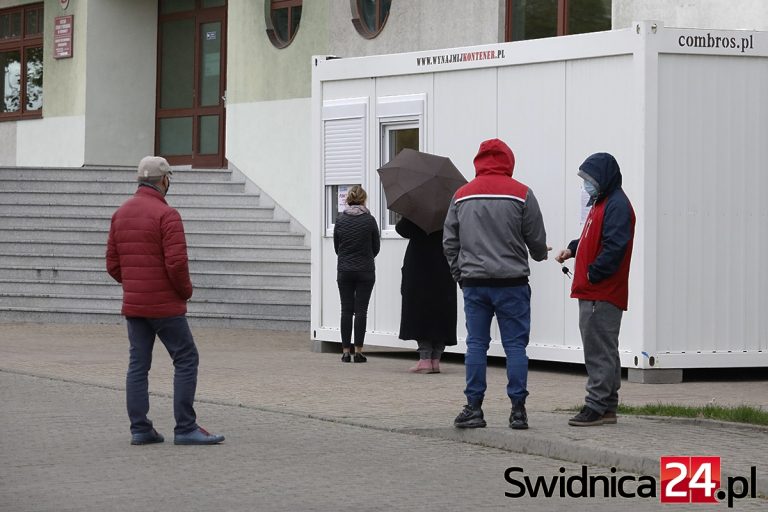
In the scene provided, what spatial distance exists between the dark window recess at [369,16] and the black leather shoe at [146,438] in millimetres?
13502

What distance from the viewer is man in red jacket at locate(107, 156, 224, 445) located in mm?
9430

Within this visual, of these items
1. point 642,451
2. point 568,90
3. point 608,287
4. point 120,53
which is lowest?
point 642,451

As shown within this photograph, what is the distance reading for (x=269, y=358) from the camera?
16.0 m

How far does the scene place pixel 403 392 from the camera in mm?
12734

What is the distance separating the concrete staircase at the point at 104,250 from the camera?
20516 millimetres

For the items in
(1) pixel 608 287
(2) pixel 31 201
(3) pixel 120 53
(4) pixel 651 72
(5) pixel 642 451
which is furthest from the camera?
(3) pixel 120 53

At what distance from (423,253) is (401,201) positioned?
58cm

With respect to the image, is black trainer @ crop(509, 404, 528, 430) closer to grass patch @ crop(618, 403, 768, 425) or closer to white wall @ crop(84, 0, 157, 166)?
grass patch @ crop(618, 403, 768, 425)

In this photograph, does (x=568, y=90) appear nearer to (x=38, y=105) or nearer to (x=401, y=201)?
(x=401, y=201)

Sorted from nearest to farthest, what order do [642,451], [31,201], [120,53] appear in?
[642,451]
[31,201]
[120,53]

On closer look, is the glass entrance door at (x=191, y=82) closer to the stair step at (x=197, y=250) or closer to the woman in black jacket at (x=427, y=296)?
the stair step at (x=197, y=250)

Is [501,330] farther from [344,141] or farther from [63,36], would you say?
[63,36]

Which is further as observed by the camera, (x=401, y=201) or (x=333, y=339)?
(x=333, y=339)

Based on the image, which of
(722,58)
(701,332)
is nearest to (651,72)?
(722,58)
